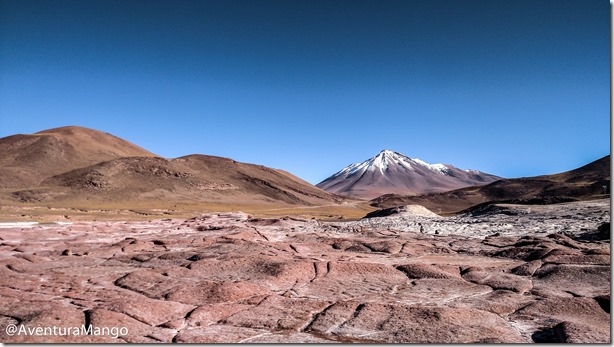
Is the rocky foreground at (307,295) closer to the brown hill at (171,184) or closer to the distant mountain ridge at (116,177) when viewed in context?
the distant mountain ridge at (116,177)

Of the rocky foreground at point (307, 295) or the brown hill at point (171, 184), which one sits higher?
the brown hill at point (171, 184)

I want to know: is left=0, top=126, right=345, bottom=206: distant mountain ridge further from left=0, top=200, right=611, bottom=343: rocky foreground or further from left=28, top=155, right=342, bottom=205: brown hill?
left=0, top=200, right=611, bottom=343: rocky foreground

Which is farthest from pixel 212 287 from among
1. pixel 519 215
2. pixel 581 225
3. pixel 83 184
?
pixel 83 184

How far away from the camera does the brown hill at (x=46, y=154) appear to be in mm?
91000

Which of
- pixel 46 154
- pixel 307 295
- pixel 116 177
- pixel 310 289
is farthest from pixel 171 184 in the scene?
pixel 307 295

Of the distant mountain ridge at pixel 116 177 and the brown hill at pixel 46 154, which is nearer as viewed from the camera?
the distant mountain ridge at pixel 116 177

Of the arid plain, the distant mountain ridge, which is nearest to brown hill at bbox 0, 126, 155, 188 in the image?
the distant mountain ridge

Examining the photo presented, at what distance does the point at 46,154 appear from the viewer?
108m

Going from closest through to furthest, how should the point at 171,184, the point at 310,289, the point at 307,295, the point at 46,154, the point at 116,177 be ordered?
1. the point at 307,295
2. the point at 310,289
3. the point at 116,177
4. the point at 171,184
5. the point at 46,154

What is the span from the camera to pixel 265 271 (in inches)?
351

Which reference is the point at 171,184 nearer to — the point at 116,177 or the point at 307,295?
the point at 116,177

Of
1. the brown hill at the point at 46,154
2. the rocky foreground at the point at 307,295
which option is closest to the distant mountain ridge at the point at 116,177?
the brown hill at the point at 46,154

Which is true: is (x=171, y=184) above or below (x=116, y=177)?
below

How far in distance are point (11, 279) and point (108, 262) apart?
2919 millimetres
